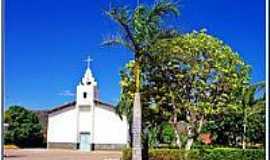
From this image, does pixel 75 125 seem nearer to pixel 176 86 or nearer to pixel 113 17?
pixel 176 86

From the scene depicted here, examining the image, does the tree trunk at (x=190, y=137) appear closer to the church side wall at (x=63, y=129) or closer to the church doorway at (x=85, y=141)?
the church doorway at (x=85, y=141)

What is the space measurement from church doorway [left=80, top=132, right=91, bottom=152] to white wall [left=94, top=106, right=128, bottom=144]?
43 cm

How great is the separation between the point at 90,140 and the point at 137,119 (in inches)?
862

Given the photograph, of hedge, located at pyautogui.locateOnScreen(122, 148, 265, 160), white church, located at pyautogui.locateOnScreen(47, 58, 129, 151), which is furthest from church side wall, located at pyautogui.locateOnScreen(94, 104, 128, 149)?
hedge, located at pyautogui.locateOnScreen(122, 148, 265, 160)

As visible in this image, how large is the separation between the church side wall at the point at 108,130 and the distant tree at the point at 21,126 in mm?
3392

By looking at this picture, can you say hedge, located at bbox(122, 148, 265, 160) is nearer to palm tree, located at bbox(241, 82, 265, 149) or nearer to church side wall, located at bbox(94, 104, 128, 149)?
palm tree, located at bbox(241, 82, 265, 149)

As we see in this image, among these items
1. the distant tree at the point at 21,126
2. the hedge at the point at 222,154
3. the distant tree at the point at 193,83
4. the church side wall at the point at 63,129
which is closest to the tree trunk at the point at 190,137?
the distant tree at the point at 193,83

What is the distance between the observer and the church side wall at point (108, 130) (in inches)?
1236

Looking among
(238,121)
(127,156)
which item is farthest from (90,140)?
(127,156)

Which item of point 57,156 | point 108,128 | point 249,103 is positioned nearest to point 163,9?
point 249,103

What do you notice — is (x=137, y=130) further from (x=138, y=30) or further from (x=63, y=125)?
(x=63, y=125)

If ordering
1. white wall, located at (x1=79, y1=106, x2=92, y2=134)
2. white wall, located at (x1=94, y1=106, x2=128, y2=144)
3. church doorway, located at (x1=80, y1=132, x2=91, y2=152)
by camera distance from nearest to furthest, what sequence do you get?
1. white wall, located at (x1=94, y1=106, x2=128, y2=144)
2. church doorway, located at (x1=80, y1=132, x2=91, y2=152)
3. white wall, located at (x1=79, y1=106, x2=92, y2=134)

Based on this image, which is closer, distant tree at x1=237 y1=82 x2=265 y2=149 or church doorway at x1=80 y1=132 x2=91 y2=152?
distant tree at x1=237 y1=82 x2=265 y2=149

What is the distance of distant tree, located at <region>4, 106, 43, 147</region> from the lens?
103ft
